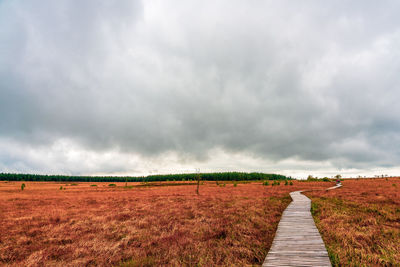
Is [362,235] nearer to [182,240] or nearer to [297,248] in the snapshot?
[297,248]

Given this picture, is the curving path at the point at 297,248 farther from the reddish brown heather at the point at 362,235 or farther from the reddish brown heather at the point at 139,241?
the reddish brown heather at the point at 139,241

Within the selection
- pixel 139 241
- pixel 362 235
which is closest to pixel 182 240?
pixel 139 241

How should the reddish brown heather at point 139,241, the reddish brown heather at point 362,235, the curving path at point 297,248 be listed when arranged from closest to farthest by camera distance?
the curving path at point 297,248 < the reddish brown heather at point 362,235 < the reddish brown heather at point 139,241

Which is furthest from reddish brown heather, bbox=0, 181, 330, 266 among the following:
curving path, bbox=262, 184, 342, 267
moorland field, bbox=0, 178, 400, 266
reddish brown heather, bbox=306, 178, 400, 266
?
reddish brown heather, bbox=306, 178, 400, 266

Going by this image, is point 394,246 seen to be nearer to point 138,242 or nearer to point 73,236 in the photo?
point 138,242

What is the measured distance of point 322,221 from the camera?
13328mm

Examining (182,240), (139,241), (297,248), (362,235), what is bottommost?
(139,241)

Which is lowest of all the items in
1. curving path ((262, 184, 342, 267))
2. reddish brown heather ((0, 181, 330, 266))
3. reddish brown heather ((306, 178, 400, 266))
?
reddish brown heather ((0, 181, 330, 266))

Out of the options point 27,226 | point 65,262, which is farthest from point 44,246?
point 27,226

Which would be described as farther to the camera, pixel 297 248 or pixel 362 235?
pixel 362 235

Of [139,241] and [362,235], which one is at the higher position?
[362,235]

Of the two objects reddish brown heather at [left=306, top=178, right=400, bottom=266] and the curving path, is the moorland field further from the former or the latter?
the curving path

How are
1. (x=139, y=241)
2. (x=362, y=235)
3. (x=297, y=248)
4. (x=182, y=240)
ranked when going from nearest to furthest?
(x=297, y=248) < (x=362, y=235) < (x=182, y=240) < (x=139, y=241)

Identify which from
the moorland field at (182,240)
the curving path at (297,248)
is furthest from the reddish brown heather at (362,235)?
the curving path at (297,248)
